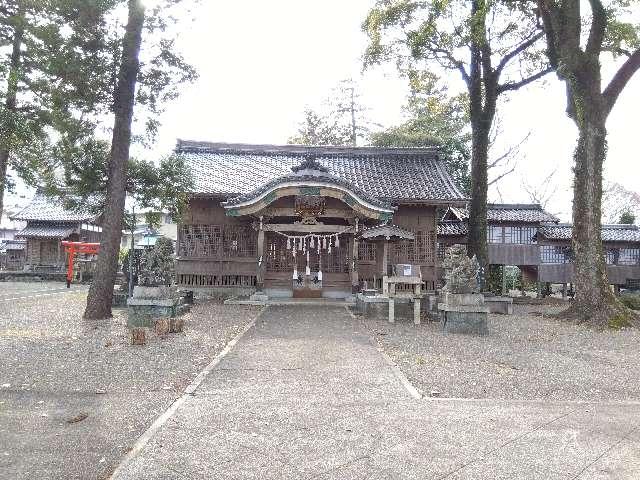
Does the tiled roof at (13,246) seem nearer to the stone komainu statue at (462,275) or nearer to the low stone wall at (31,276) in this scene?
the low stone wall at (31,276)

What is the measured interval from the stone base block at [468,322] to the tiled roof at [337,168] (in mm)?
7642

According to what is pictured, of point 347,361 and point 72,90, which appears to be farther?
point 72,90

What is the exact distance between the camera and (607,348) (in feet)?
31.1

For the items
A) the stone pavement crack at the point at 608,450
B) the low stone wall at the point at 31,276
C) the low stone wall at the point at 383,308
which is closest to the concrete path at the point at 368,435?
the stone pavement crack at the point at 608,450

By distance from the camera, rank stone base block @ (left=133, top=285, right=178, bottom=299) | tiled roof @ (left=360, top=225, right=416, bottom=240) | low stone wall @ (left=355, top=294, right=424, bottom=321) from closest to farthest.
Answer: stone base block @ (left=133, top=285, right=178, bottom=299), low stone wall @ (left=355, top=294, right=424, bottom=321), tiled roof @ (left=360, top=225, right=416, bottom=240)

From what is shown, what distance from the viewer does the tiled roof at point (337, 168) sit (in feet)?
60.1

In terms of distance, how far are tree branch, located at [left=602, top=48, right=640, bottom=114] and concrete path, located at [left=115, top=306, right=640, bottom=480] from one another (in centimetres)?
1114

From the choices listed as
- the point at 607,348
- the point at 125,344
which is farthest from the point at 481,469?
the point at 607,348

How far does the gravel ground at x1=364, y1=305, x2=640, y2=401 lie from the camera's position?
5949mm

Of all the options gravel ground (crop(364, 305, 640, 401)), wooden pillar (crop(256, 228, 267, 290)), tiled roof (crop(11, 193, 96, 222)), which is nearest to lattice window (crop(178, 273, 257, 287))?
wooden pillar (crop(256, 228, 267, 290))

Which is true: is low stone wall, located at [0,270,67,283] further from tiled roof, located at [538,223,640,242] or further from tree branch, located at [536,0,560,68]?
tree branch, located at [536,0,560,68]

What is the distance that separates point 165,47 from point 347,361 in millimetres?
8732

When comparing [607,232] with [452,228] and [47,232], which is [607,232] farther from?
[47,232]

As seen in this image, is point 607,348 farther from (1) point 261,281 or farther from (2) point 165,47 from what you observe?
(2) point 165,47
